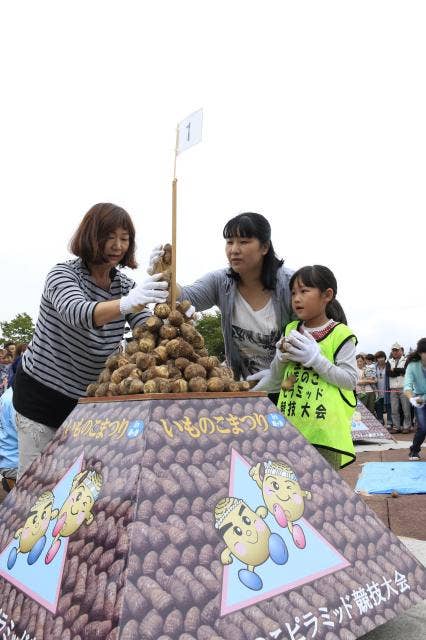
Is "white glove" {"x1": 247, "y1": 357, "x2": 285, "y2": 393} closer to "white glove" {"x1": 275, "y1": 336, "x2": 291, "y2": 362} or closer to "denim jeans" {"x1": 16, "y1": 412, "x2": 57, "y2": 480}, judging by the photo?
"white glove" {"x1": 275, "y1": 336, "x2": 291, "y2": 362}

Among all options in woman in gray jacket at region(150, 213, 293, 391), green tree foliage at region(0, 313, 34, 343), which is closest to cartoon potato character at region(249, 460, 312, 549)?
woman in gray jacket at region(150, 213, 293, 391)

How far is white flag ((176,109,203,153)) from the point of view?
88.8 inches

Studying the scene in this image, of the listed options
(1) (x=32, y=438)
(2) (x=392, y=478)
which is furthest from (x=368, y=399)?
(1) (x=32, y=438)

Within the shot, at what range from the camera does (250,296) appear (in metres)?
2.83

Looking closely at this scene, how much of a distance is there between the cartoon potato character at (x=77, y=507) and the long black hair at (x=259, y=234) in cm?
130

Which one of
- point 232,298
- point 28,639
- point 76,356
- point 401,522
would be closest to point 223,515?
point 28,639

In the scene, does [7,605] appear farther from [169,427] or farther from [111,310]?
[111,310]

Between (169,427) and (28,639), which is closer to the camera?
(28,639)

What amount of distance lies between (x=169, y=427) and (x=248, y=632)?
1.93 feet

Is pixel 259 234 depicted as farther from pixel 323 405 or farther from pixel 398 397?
pixel 398 397

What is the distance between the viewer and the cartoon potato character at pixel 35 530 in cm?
179

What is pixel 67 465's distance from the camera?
76.5 inches

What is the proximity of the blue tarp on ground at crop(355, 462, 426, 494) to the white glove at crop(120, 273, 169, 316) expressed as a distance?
3427mm

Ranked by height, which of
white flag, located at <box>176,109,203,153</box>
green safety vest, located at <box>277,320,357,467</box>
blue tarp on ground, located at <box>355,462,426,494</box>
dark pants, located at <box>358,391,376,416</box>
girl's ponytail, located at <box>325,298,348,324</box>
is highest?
white flag, located at <box>176,109,203,153</box>
